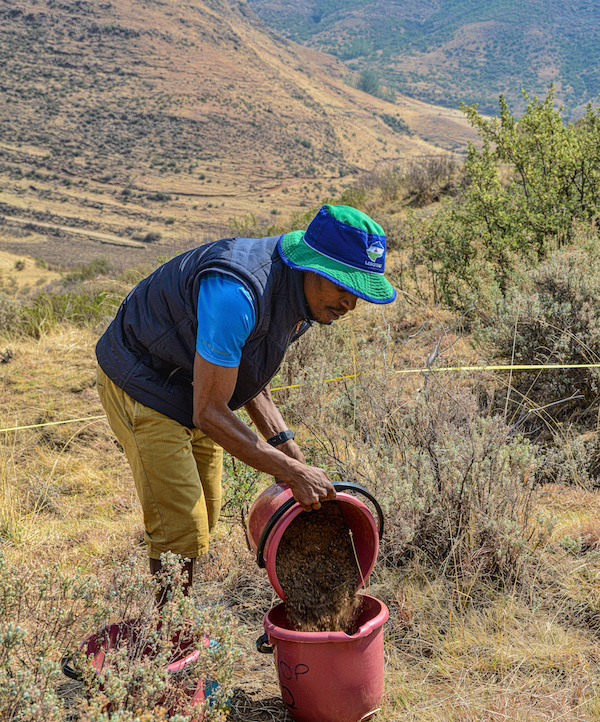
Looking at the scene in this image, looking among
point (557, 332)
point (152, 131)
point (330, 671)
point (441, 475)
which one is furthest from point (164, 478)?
point (152, 131)

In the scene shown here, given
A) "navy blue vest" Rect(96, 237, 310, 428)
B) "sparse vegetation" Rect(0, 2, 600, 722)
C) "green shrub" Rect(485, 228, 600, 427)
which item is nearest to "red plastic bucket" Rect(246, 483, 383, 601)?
"sparse vegetation" Rect(0, 2, 600, 722)

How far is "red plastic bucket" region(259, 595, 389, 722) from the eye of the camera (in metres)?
1.86

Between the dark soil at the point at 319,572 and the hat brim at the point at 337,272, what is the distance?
776 mm

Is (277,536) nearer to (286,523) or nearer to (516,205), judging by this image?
(286,523)

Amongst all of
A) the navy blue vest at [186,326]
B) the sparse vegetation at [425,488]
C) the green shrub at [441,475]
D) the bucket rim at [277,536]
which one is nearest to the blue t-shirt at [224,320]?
the navy blue vest at [186,326]

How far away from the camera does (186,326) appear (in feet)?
6.28

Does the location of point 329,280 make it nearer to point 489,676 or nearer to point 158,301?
point 158,301

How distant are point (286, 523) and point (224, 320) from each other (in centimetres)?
65

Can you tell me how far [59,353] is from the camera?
621cm

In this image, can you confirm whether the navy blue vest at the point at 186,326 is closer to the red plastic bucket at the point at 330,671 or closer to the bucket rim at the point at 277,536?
the bucket rim at the point at 277,536

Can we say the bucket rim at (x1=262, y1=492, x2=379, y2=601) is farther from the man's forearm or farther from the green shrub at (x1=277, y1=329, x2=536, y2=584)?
the green shrub at (x1=277, y1=329, x2=536, y2=584)

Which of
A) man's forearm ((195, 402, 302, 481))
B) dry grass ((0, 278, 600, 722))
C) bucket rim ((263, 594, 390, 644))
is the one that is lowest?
dry grass ((0, 278, 600, 722))

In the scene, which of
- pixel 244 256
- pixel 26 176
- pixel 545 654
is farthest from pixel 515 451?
pixel 26 176

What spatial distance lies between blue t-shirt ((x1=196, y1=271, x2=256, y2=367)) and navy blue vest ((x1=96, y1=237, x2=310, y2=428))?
0.04m
